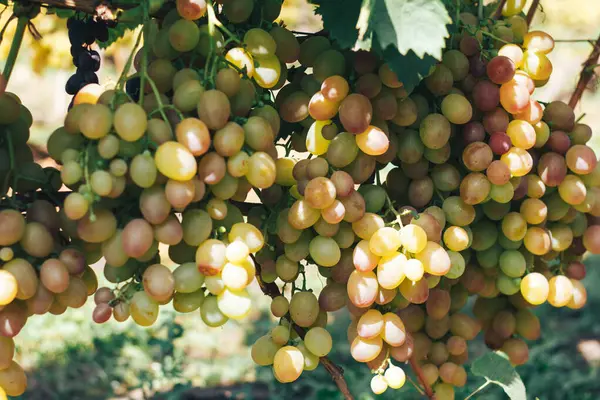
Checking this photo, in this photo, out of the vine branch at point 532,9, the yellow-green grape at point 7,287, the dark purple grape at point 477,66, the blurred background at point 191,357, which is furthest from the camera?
the blurred background at point 191,357

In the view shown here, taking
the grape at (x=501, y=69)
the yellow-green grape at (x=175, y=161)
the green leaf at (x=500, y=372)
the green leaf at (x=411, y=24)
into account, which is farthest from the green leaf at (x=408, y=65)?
the green leaf at (x=500, y=372)

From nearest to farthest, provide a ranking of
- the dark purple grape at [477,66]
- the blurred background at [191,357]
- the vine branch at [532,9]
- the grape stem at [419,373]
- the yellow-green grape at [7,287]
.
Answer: the yellow-green grape at [7,287] < the dark purple grape at [477,66] < the grape stem at [419,373] < the vine branch at [532,9] < the blurred background at [191,357]

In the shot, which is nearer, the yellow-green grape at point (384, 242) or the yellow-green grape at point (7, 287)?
the yellow-green grape at point (7, 287)

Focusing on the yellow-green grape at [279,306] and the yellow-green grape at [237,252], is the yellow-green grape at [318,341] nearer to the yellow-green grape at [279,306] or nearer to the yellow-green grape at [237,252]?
the yellow-green grape at [279,306]

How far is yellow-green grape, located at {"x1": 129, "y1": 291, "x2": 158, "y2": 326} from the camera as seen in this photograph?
0.68 metres

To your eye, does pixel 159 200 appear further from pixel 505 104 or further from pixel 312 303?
pixel 505 104

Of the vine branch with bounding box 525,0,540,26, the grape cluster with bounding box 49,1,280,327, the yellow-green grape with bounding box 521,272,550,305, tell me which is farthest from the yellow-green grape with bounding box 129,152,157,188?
the vine branch with bounding box 525,0,540,26

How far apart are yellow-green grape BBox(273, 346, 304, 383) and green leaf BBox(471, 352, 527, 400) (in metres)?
0.32

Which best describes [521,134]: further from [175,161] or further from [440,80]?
[175,161]

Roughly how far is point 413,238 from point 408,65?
0.19 meters

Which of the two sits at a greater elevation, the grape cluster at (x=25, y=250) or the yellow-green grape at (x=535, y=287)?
the grape cluster at (x=25, y=250)

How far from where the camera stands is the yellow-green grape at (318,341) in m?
0.79

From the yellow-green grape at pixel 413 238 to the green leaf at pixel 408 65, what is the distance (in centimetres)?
15

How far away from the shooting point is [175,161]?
61 cm
